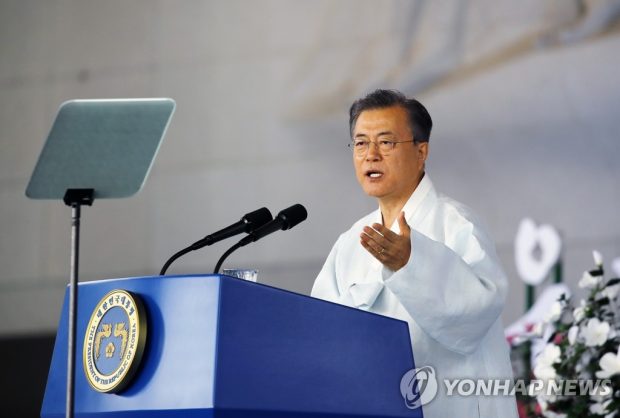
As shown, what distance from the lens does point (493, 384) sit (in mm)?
2248

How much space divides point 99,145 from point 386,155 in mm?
677

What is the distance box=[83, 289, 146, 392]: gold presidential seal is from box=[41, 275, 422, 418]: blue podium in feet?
0.06

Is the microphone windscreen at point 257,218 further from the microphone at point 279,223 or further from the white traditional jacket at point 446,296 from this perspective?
the white traditional jacket at point 446,296

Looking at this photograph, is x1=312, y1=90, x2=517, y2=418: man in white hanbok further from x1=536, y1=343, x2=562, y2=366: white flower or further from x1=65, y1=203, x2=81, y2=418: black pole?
x1=536, y1=343, x2=562, y2=366: white flower

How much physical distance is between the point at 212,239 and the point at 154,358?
0.35 m

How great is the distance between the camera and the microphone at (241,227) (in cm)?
212

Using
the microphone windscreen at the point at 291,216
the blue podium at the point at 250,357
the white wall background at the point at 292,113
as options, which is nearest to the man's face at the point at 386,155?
the microphone windscreen at the point at 291,216

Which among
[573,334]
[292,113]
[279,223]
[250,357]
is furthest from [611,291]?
[292,113]

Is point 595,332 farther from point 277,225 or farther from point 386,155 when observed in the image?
point 277,225

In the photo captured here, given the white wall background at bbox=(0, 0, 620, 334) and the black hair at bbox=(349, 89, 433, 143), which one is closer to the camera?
the black hair at bbox=(349, 89, 433, 143)

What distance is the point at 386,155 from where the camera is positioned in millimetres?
2424

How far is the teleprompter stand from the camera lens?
6.86 feet

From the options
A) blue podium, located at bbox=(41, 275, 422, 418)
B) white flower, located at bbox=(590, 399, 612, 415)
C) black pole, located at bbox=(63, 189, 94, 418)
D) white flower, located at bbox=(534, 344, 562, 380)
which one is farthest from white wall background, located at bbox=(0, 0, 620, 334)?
black pole, located at bbox=(63, 189, 94, 418)

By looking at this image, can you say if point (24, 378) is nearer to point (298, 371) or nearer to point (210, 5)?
point (210, 5)
